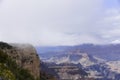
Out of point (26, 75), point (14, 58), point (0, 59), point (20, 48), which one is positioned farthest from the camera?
point (20, 48)

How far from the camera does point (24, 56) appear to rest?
9462cm

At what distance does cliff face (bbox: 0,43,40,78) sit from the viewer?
306 ft

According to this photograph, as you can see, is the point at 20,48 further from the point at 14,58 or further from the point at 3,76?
the point at 3,76

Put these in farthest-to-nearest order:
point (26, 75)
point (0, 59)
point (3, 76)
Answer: point (26, 75)
point (0, 59)
point (3, 76)

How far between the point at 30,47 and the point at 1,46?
6951mm

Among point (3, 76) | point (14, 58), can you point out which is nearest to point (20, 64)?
point (14, 58)

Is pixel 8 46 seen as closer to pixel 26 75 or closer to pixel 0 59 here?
pixel 26 75

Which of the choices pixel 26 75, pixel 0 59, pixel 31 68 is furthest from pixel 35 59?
pixel 0 59

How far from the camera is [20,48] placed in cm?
9825

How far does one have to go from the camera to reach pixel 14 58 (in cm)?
9219

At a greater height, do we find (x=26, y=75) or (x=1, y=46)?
(x=1, y=46)

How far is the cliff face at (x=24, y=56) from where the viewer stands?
Answer: 9325 cm

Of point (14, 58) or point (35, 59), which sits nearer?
point (14, 58)

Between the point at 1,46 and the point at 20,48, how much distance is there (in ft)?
15.4
